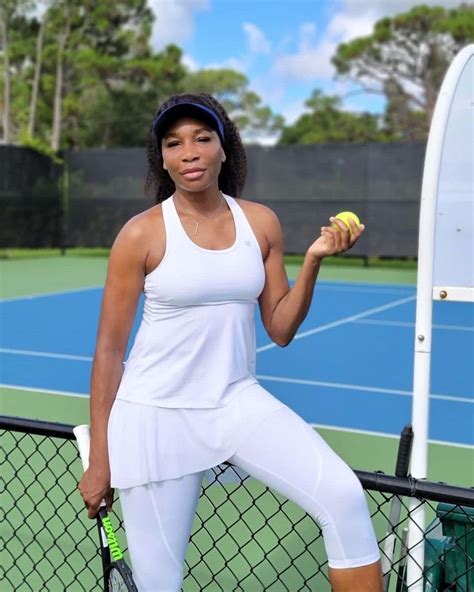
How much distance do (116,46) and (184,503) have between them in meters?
35.3

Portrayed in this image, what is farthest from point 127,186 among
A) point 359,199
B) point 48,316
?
point 48,316

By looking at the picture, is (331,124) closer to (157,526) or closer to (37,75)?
(37,75)

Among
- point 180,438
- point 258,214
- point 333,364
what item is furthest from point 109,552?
point 333,364

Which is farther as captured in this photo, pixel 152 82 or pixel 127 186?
pixel 152 82

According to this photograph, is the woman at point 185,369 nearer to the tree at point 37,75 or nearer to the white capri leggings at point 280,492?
A: the white capri leggings at point 280,492

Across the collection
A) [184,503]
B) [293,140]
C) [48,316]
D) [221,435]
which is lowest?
[48,316]

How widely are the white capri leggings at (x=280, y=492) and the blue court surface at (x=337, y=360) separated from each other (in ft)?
12.0

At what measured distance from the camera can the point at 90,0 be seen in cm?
3369

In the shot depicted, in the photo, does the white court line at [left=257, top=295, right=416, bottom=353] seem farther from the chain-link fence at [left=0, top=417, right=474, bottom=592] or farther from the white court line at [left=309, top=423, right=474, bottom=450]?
the chain-link fence at [left=0, top=417, right=474, bottom=592]

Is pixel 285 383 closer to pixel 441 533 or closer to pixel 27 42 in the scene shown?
pixel 441 533

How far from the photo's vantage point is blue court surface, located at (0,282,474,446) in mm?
6164

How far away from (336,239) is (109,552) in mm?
999

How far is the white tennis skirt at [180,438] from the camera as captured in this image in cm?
205

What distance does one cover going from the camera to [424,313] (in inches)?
86.0
